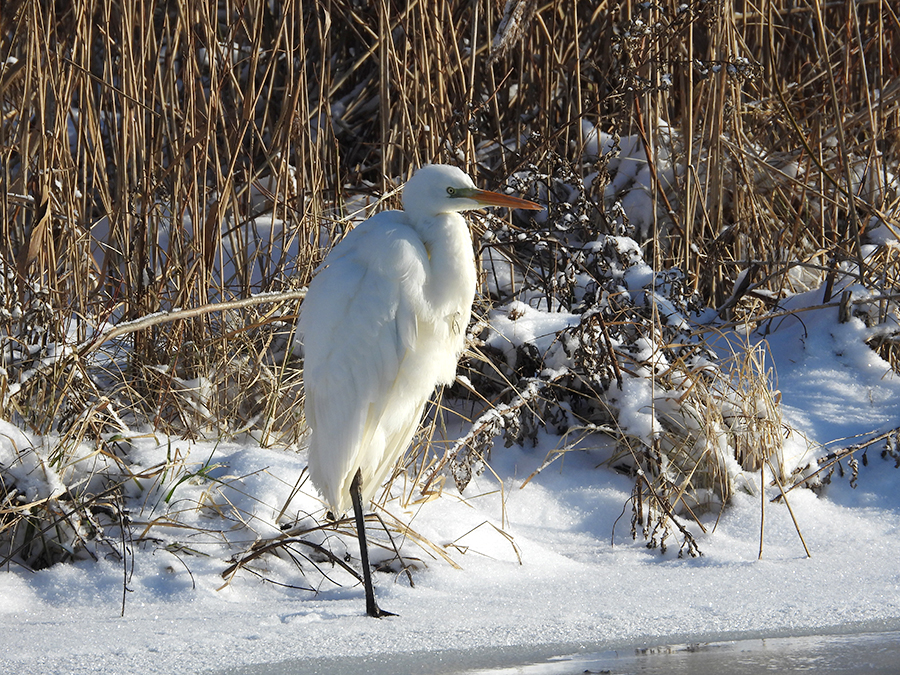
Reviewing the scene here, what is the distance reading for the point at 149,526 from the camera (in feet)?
8.35

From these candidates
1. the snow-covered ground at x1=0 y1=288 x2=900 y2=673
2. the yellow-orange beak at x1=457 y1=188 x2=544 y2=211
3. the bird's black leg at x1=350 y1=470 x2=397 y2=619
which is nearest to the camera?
the snow-covered ground at x1=0 y1=288 x2=900 y2=673

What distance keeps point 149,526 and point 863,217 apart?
313 centimetres

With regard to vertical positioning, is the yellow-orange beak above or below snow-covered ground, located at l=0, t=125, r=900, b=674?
above

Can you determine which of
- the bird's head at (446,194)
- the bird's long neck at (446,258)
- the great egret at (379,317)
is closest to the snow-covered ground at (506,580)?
the great egret at (379,317)

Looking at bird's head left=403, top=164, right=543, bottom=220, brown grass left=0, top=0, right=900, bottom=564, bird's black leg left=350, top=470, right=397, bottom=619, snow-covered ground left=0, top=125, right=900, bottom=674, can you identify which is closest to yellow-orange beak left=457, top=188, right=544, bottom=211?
bird's head left=403, top=164, right=543, bottom=220

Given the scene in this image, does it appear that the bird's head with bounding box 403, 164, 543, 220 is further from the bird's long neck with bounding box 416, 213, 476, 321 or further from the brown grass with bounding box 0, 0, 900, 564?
the brown grass with bounding box 0, 0, 900, 564

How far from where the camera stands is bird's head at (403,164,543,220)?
2.42 metres

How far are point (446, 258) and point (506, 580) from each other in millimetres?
856

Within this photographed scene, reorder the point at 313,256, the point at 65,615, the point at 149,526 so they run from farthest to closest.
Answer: the point at 313,256 → the point at 149,526 → the point at 65,615

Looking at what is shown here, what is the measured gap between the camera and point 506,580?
2594 millimetres

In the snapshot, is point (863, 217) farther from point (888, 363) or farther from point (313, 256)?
point (313, 256)

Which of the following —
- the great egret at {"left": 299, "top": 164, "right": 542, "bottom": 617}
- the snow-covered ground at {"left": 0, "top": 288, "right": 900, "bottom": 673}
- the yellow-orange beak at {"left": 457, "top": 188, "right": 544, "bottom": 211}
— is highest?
the yellow-orange beak at {"left": 457, "top": 188, "right": 544, "bottom": 211}

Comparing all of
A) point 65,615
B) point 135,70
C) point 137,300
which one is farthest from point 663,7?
point 65,615

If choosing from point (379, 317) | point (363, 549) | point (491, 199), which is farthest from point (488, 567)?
point (491, 199)
